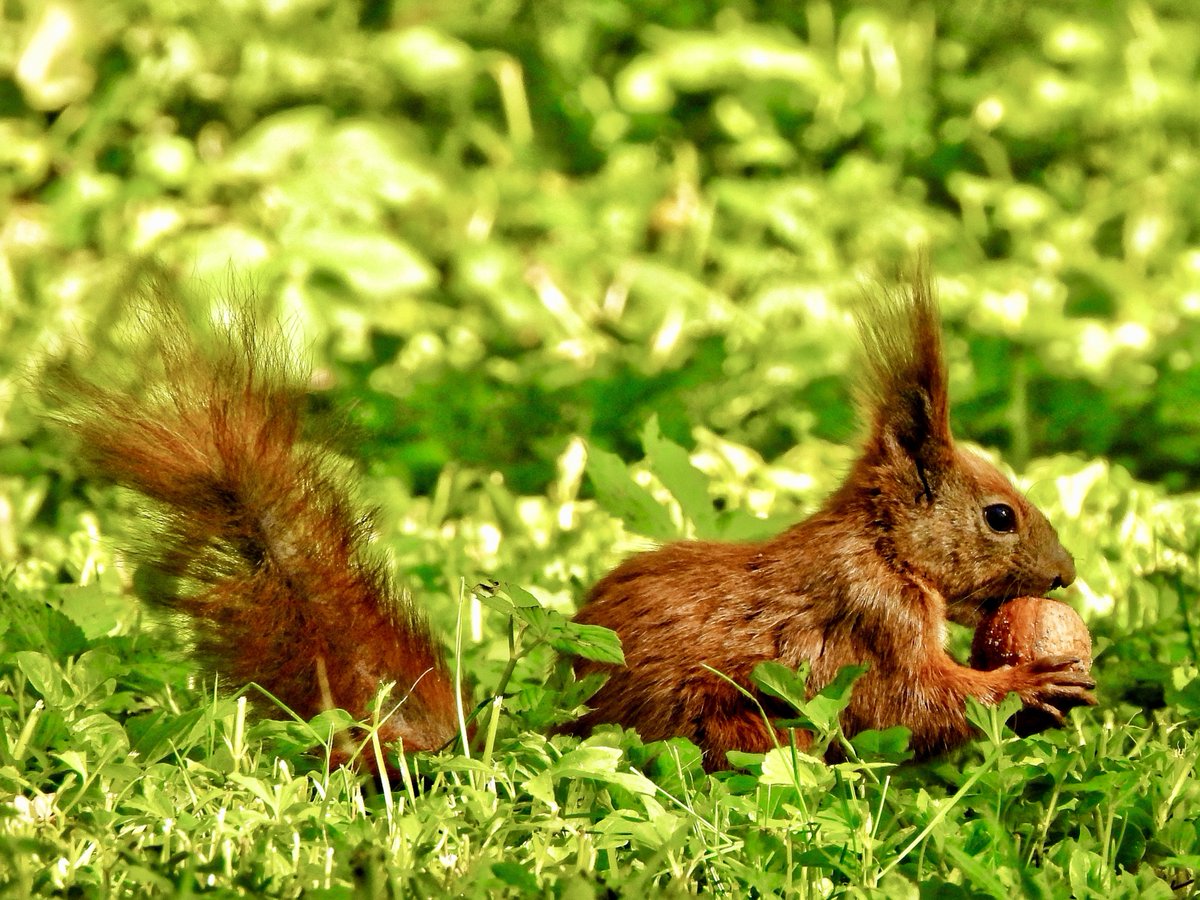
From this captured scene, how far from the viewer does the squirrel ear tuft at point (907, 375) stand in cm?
268

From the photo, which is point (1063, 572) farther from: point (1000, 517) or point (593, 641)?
point (593, 641)

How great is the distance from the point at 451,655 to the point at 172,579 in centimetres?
66

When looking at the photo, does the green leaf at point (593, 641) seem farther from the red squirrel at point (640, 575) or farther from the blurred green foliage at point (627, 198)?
the blurred green foliage at point (627, 198)

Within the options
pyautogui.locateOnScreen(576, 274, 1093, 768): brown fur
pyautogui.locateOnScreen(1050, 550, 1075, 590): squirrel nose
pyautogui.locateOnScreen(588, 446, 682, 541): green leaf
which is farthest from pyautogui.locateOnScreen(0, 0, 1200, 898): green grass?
pyautogui.locateOnScreen(1050, 550, 1075, 590): squirrel nose

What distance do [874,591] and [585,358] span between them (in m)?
3.17

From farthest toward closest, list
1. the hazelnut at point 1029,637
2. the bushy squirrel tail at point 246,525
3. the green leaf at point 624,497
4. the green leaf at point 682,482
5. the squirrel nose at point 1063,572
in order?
1. the green leaf at point 682,482
2. the green leaf at point 624,497
3. the squirrel nose at point 1063,572
4. the hazelnut at point 1029,637
5. the bushy squirrel tail at point 246,525

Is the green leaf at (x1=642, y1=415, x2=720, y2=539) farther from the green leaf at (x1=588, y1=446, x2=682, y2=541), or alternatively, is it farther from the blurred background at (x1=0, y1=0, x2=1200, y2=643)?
the blurred background at (x1=0, y1=0, x2=1200, y2=643)

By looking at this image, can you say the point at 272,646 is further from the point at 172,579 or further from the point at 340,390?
the point at 340,390

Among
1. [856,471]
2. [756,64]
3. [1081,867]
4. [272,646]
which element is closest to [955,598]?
[856,471]

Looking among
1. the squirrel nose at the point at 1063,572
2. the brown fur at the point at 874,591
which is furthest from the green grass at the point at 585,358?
the squirrel nose at the point at 1063,572

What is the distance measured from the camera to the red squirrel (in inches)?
95.4

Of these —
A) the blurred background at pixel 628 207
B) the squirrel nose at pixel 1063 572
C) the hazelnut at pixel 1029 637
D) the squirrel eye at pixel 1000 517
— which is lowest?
the blurred background at pixel 628 207

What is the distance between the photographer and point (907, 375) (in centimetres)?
272

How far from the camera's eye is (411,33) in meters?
6.36
